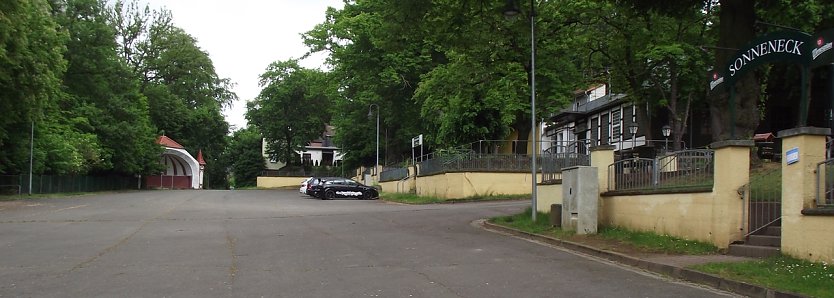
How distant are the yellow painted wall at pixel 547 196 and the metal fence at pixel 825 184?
334 inches

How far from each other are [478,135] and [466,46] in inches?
713

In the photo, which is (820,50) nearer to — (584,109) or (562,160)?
(562,160)

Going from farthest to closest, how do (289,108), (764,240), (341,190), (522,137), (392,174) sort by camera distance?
→ (289,108), (392,174), (341,190), (522,137), (764,240)

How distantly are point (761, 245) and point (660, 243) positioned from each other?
6.15 ft

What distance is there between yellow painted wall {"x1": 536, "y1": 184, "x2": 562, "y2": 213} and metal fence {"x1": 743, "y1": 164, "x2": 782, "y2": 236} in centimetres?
674

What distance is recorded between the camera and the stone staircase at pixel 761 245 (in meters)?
10.2

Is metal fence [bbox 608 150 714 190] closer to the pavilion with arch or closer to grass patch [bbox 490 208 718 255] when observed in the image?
grass patch [bbox 490 208 718 255]

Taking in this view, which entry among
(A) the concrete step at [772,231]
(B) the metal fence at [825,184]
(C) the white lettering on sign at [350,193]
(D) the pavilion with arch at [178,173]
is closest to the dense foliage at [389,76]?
(D) the pavilion with arch at [178,173]

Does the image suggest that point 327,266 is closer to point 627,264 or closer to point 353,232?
point 627,264

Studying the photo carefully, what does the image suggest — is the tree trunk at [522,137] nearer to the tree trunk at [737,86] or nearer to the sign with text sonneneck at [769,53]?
the tree trunk at [737,86]

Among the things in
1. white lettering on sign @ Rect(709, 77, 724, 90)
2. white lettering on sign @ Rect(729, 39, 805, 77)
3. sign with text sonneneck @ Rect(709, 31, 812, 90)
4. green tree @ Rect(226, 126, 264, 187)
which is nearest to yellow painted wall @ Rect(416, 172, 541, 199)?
white lettering on sign @ Rect(709, 77, 724, 90)

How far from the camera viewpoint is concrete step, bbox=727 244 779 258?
1014 centimetres

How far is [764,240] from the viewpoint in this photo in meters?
10.8

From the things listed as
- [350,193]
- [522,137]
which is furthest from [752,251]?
[350,193]
